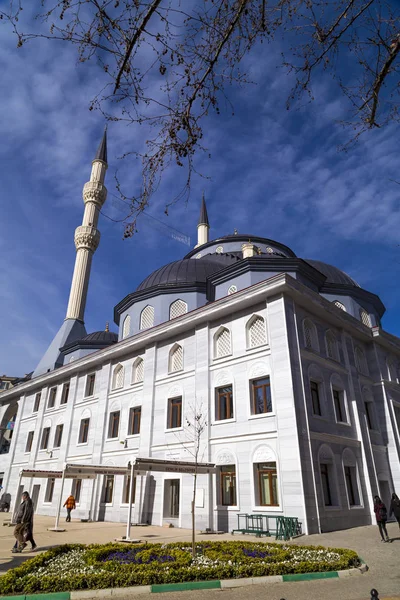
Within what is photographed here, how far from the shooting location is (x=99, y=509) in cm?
2058

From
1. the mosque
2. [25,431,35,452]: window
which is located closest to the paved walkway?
the mosque

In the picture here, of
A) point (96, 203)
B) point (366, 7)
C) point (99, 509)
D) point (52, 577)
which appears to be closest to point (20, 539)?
point (52, 577)

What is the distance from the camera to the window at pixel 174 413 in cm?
1933

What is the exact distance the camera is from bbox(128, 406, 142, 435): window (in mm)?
21234

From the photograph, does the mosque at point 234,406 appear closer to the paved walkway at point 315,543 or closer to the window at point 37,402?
the paved walkway at point 315,543

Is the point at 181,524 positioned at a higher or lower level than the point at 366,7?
lower

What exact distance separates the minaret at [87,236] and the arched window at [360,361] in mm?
24470

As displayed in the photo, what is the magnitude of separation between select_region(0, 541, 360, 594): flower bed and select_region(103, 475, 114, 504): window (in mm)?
12109

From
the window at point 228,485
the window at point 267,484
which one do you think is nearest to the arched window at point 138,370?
the window at point 228,485

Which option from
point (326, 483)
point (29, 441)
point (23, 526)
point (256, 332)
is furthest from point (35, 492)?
point (326, 483)

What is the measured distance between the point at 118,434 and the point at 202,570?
1583 centimetres

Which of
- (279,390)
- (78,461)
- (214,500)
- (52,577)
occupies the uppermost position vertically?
(279,390)

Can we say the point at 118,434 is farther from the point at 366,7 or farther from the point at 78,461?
the point at 366,7

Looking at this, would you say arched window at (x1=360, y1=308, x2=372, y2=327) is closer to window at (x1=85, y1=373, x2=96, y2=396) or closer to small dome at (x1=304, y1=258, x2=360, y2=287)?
small dome at (x1=304, y1=258, x2=360, y2=287)
